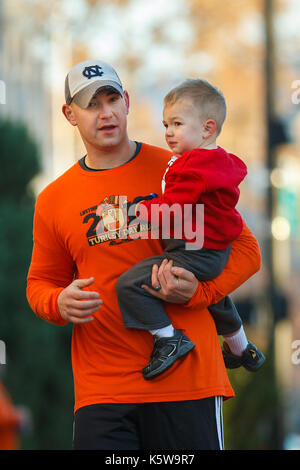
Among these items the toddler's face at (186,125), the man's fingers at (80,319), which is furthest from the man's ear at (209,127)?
the man's fingers at (80,319)

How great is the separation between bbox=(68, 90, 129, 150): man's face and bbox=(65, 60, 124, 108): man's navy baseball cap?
0.08ft

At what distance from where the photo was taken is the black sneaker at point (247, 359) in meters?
3.22

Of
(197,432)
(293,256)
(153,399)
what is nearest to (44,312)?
(153,399)

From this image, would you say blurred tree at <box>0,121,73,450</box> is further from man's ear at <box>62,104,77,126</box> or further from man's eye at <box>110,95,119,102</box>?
man's eye at <box>110,95,119,102</box>

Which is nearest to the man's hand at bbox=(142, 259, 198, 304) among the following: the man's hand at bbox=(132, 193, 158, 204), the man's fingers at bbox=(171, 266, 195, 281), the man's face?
the man's fingers at bbox=(171, 266, 195, 281)

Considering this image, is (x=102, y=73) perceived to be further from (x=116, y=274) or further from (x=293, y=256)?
(x=293, y=256)

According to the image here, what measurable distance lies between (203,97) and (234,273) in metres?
0.63

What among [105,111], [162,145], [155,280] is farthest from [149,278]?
[162,145]

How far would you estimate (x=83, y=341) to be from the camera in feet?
10.0

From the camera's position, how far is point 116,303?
2957 mm

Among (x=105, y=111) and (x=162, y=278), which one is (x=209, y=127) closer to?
(x=105, y=111)

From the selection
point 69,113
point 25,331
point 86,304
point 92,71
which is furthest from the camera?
point 25,331

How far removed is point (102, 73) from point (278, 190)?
21.7ft

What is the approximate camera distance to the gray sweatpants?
2846 millimetres
